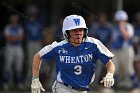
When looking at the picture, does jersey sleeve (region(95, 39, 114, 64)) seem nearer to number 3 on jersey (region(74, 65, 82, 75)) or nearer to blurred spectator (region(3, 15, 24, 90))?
number 3 on jersey (region(74, 65, 82, 75))

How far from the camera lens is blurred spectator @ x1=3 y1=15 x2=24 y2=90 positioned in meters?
14.1

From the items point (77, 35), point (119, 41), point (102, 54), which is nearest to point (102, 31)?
point (119, 41)

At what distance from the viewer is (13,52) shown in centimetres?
1427

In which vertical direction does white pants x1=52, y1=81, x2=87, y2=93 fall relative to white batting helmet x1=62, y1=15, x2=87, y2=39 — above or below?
below

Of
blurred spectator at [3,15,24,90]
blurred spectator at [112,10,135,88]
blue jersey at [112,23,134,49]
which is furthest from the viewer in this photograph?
blurred spectator at [3,15,24,90]

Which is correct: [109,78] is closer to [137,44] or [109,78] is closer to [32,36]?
[32,36]

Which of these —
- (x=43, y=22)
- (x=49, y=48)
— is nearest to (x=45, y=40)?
(x=43, y=22)

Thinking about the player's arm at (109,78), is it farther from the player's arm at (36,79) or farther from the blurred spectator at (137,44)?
the blurred spectator at (137,44)

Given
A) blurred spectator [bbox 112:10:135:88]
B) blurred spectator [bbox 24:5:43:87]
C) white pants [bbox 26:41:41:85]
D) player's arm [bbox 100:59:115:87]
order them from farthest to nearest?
white pants [bbox 26:41:41:85] < blurred spectator [bbox 24:5:43:87] < blurred spectator [bbox 112:10:135:88] < player's arm [bbox 100:59:115:87]

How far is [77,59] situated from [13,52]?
23.1ft

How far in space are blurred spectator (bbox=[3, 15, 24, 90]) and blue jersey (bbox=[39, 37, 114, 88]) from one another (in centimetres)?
663

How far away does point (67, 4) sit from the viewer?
1655 cm

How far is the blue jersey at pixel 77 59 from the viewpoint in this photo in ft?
24.2

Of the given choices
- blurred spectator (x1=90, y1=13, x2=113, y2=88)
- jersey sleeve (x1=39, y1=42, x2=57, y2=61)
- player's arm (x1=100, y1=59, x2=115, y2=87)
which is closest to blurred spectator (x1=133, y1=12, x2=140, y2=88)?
blurred spectator (x1=90, y1=13, x2=113, y2=88)
